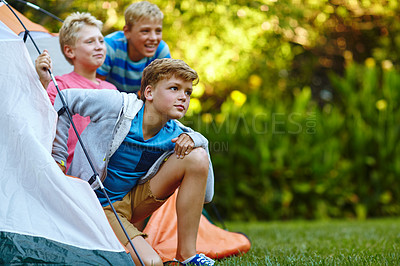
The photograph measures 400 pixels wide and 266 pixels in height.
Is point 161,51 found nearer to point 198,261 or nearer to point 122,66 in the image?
point 122,66

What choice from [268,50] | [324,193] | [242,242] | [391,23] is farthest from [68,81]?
[391,23]

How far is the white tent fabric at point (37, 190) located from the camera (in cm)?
172

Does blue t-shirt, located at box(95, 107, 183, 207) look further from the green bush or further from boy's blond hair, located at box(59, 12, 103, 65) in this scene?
the green bush

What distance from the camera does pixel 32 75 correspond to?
194cm

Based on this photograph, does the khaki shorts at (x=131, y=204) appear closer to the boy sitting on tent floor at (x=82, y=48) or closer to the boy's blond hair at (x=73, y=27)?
the boy sitting on tent floor at (x=82, y=48)

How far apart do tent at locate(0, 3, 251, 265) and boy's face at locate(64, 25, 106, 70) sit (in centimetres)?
50

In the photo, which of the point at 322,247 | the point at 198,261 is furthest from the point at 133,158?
the point at 322,247

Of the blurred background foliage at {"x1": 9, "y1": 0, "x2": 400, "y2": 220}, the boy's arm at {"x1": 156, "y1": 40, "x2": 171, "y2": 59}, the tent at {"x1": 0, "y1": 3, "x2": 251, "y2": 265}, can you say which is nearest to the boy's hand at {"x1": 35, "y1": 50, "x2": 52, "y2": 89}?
the tent at {"x1": 0, "y1": 3, "x2": 251, "y2": 265}

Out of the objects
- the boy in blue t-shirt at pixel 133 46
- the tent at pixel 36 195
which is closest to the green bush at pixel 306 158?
the boy in blue t-shirt at pixel 133 46

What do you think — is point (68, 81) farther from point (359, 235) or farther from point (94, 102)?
point (359, 235)

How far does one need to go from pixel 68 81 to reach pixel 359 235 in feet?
7.31

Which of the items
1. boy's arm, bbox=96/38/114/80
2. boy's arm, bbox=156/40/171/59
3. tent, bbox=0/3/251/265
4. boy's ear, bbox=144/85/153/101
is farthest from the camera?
boy's arm, bbox=156/40/171/59

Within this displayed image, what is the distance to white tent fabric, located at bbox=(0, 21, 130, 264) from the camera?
5.63 feet

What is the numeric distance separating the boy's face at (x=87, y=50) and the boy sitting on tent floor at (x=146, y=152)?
0.49 m
